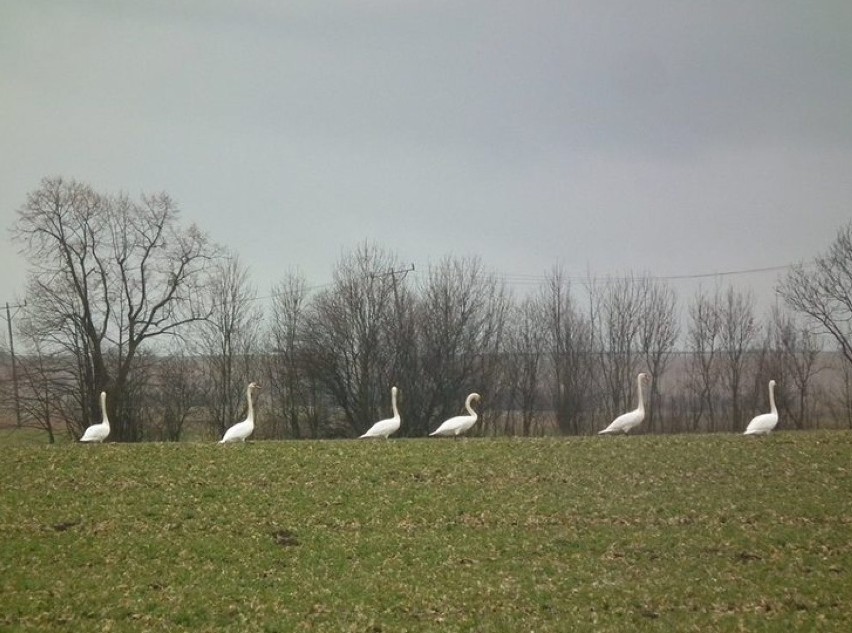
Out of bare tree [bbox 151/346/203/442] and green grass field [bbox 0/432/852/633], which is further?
bare tree [bbox 151/346/203/442]

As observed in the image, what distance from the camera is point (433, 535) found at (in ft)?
61.0

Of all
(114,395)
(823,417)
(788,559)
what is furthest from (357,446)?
(823,417)

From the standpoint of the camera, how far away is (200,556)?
17359 millimetres

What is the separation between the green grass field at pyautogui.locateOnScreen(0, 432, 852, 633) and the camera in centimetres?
1397

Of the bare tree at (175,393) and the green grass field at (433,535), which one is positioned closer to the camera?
the green grass field at (433,535)

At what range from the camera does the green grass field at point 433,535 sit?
14.0 metres

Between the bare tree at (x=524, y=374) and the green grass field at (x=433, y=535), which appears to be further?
the bare tree at (x=524, y=374)

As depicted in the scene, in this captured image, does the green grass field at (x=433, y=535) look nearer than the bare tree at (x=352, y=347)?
Yes

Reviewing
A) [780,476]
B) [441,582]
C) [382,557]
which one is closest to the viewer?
[441,582]

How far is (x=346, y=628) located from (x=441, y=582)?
2683 millimetres

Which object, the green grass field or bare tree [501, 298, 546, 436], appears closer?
the green grass field

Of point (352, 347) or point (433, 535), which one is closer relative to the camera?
point (433, 535)

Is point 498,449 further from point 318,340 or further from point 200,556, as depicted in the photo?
point 318,340

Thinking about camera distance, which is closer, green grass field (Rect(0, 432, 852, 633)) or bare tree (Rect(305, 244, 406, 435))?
green grass field (Rect(0, 432, 852, 633))
